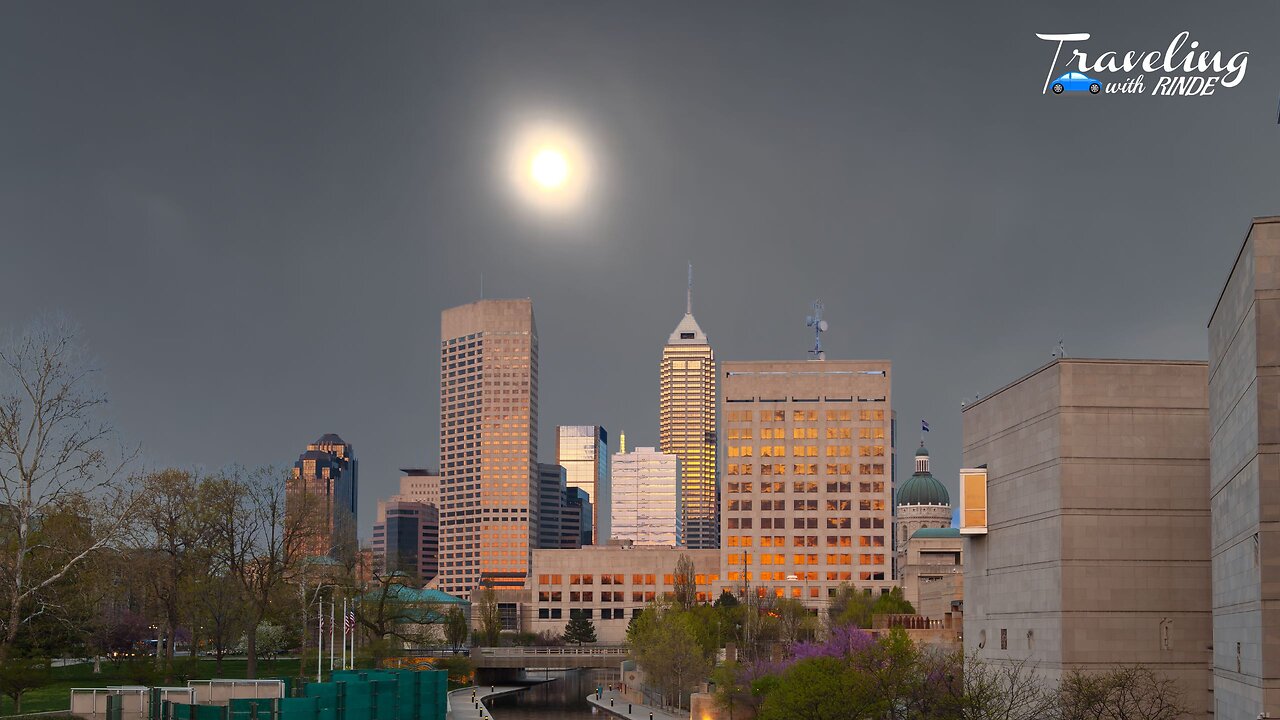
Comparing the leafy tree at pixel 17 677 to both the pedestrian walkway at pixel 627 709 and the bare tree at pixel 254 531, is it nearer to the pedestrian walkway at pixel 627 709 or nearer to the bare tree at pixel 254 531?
the bare tree at pixel 254 531

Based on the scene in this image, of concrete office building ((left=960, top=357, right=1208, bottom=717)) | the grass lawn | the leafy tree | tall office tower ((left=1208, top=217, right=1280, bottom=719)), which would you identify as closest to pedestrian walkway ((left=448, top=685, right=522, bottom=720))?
the grass lawn

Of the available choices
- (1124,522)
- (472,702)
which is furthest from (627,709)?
(1124,522)

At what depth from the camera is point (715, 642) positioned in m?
137

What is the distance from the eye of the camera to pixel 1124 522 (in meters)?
51.3

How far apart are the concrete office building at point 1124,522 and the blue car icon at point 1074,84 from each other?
28.8 metres

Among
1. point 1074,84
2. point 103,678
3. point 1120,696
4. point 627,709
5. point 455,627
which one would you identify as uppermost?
point 1074,84

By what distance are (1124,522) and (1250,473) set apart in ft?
66.5

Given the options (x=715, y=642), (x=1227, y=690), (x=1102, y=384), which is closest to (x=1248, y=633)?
(x=1227, y=690)

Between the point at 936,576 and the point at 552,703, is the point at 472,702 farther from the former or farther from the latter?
the point at 936,576

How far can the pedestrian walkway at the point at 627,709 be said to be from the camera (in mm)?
106938

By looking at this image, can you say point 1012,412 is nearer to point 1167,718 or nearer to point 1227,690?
point 1167,718

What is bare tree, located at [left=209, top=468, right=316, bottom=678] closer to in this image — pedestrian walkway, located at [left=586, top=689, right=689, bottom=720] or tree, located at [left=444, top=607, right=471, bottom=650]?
pedestrian walkway, located at [left=586, top=689, right=689, bottom=720]

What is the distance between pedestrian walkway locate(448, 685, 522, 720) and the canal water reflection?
1.29 m

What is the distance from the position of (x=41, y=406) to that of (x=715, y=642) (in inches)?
3823
